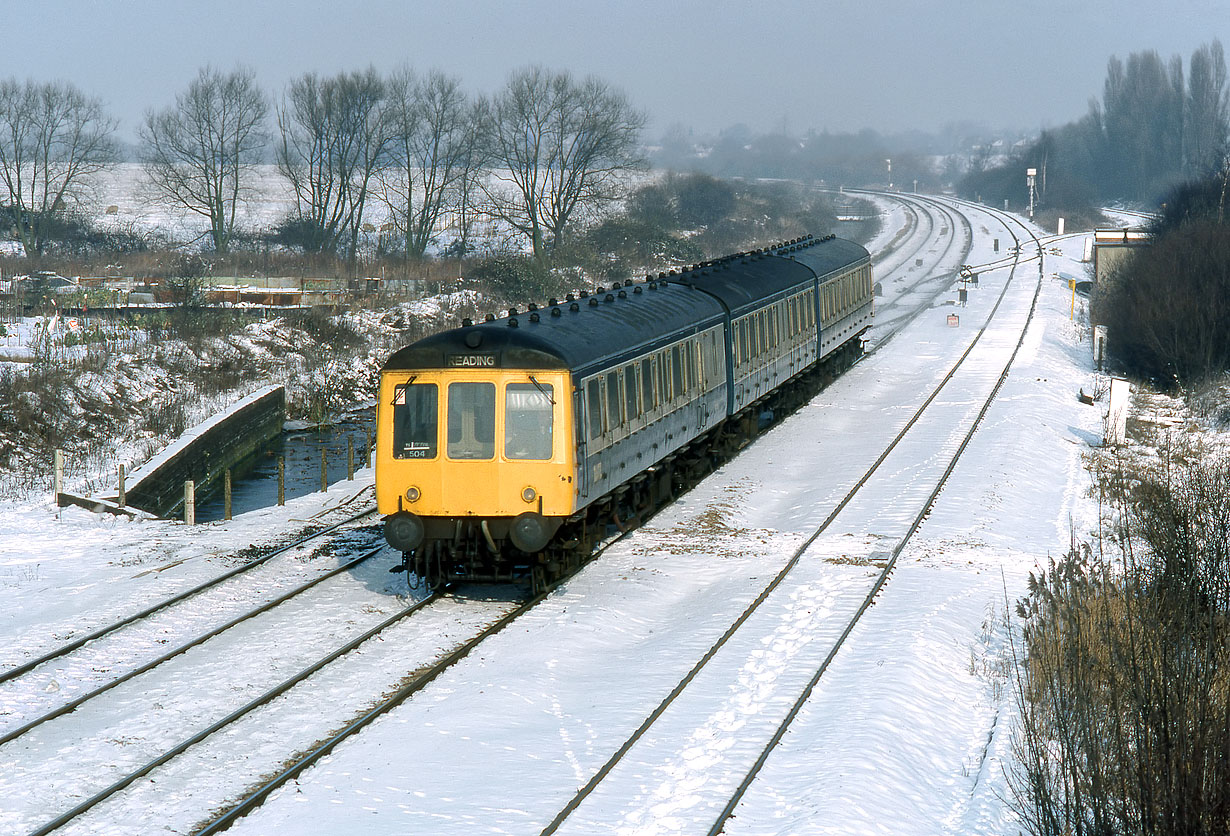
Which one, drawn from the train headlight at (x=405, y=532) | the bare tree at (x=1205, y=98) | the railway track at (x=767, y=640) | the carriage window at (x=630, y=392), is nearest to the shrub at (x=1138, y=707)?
the railway track at (x=767, y=640)

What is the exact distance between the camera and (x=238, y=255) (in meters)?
56.0

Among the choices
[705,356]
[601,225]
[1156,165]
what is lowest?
[705,356]

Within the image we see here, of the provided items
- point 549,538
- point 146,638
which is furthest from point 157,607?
point 549,538

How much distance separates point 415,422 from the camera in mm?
13711

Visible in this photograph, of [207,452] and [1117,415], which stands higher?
[1117,415]

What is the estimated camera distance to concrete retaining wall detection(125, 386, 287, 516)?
2156 cm

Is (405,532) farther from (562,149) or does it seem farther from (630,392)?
(562,149)

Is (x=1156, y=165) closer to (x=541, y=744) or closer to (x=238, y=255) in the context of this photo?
(x=238, y=255)

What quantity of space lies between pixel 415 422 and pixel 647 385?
3.97 m

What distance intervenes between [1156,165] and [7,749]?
110 metres

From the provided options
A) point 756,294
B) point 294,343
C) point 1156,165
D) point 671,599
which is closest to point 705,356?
point 756,294

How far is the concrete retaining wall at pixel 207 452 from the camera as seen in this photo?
70.7 ft

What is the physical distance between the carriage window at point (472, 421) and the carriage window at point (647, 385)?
10.9 feet

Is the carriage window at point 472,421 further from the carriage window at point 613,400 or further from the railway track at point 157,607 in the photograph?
the railway track at point 157,607
